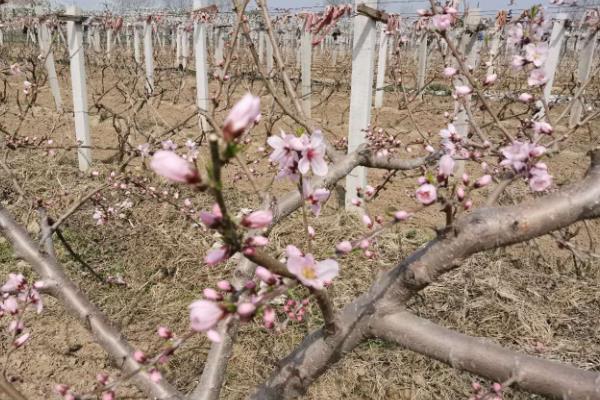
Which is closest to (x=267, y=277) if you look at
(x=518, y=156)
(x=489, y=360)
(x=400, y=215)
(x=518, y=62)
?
(x=400, y=215)

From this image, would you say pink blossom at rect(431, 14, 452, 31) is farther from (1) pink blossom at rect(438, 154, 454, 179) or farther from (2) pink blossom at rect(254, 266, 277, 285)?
(2) pink blossom at rect(254, 266, 277, 285)

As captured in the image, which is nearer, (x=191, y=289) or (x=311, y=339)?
(x=311, y=339)

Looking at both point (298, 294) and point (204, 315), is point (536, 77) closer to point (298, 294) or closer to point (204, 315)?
point (204, 315)

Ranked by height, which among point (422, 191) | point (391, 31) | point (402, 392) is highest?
point (391, 31)

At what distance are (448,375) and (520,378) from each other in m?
1.54

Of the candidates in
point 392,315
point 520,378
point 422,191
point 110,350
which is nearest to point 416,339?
point 392,315

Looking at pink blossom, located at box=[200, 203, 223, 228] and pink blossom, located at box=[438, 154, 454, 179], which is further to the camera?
pink blossom, located at box=[438, 154, 454, 179]

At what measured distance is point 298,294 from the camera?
9.14 feet

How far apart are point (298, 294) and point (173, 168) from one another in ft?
7.91

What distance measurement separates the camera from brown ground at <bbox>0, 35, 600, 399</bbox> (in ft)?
7.20

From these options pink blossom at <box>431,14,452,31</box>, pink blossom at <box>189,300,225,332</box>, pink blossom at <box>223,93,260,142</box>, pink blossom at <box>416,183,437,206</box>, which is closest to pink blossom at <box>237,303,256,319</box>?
pink blossom at <box>189,300,225,332</box>

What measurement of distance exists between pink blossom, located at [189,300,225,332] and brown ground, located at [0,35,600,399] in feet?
2.76

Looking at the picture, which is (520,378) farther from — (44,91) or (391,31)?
(44,91)

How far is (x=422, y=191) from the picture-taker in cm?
79
